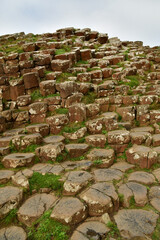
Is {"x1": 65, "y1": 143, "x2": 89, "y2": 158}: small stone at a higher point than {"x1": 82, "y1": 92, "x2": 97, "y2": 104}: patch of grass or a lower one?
lower

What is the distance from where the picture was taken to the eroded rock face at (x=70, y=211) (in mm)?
2955

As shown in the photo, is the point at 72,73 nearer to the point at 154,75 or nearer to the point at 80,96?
the point at 80,96

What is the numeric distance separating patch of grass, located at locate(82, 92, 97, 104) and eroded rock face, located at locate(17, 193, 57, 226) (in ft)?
12.8

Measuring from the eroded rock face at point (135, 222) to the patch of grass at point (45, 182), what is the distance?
127 cm

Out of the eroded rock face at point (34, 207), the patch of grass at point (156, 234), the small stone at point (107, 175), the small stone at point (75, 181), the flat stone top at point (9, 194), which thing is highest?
the small stone at point (75, 181)

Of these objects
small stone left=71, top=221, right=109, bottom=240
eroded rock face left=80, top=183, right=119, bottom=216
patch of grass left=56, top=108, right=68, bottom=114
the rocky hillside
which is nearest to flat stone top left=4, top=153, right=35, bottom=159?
the rocky hillside

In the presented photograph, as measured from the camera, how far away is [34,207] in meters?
3.31

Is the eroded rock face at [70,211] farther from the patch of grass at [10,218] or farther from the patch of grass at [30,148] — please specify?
the patch of grass at [30,148]

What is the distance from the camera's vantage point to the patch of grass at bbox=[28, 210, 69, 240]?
9.09 ft

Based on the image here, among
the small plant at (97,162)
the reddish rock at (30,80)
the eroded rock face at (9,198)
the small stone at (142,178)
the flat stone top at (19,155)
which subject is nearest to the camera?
the eroded rock face at (9,198)

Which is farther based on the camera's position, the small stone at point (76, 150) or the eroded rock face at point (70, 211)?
the small stone at point (76, 150)

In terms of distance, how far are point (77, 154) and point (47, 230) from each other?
224 cm

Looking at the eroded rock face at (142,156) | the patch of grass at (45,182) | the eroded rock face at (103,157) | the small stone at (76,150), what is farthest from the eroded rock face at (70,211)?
the eroded rock face at (142,156)

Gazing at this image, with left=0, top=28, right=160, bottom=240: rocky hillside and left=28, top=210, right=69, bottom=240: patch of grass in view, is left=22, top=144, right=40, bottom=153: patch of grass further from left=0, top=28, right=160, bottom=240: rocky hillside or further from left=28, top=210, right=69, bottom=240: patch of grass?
left=28, top=210, right=69, bottom=240: patch of grass
